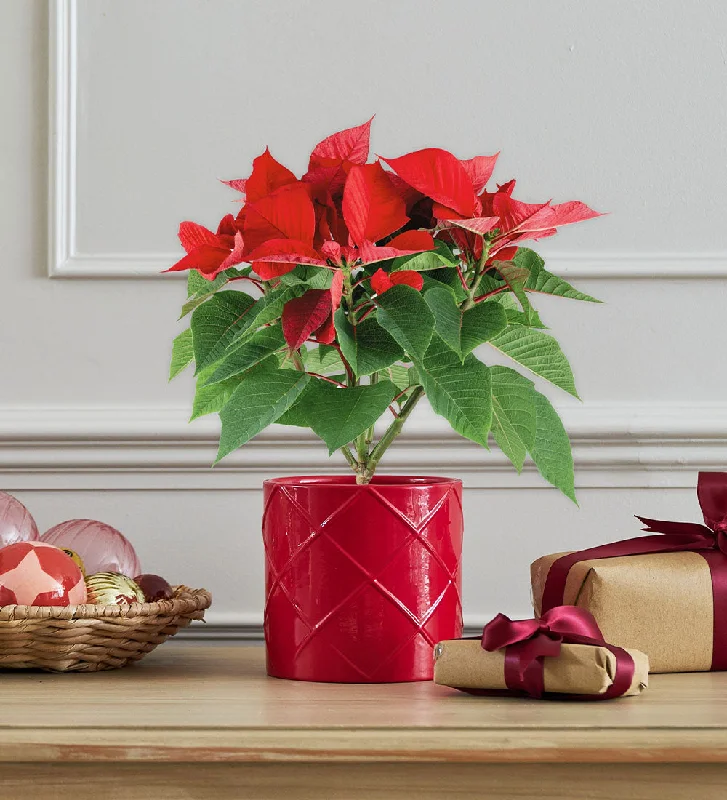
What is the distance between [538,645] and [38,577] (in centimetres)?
39

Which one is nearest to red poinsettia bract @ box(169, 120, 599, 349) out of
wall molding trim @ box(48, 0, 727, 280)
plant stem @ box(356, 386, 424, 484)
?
plant stem @ box(356, 386, 424, 484)

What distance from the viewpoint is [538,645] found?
0.63 meters

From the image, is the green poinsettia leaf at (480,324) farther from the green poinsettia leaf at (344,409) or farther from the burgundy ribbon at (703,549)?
the burgundy ribbon at (703,549)

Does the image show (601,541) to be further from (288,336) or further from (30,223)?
(30,223)

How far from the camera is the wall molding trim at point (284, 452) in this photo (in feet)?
3.32

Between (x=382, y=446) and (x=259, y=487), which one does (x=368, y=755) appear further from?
(x=259, y=487)

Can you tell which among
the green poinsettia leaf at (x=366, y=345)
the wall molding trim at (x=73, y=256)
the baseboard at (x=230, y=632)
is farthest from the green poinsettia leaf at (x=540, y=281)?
the baseboard at (x=230, y=632)

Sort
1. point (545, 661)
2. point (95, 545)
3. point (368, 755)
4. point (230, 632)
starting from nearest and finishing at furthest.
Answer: point (368, 755) < point (545, 661) < point (95, 545) < point (230, 632)

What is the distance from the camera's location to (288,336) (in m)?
0.63

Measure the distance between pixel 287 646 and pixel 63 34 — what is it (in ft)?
2.38

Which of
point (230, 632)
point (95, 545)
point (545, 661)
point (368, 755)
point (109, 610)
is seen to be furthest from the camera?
point (230, 632)

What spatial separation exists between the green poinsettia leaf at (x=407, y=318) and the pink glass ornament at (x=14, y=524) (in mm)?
409

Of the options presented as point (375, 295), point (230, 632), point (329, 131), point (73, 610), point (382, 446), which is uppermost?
point (329, 131)

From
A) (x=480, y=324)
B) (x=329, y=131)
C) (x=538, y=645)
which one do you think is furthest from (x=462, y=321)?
(x=329, y=131)
